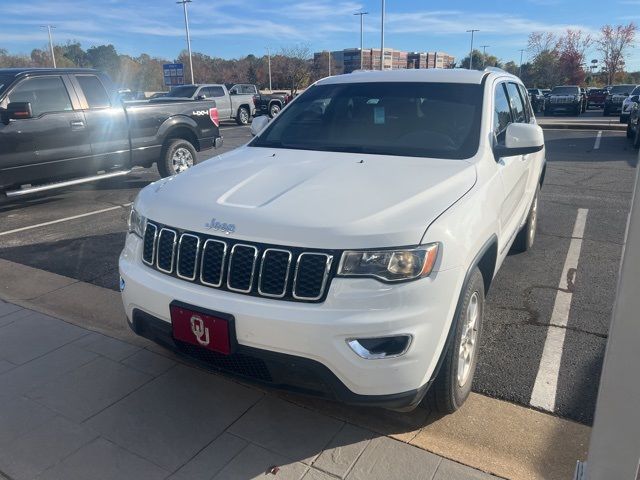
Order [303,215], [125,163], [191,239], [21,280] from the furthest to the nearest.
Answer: [125,163], [21,280], [191,239], [303,215]

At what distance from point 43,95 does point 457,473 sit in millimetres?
7156

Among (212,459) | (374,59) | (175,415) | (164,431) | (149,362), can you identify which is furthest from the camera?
(374,59)

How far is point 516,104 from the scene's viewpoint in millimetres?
4676

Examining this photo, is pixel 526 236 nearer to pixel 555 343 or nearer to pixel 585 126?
pixel 555 343

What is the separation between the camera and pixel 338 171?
3.00 metres

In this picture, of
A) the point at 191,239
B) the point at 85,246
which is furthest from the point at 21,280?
the point at 191,239

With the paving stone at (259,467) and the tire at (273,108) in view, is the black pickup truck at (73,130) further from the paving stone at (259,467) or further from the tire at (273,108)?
the tire at (273,108)

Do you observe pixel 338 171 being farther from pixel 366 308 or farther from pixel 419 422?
pixel 419 422

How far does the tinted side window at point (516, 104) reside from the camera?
4465 mm

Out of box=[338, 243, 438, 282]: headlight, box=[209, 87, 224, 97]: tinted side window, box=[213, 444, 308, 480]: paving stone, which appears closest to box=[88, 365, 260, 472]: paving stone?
box=[213, 444, 308, 480]: paving stone

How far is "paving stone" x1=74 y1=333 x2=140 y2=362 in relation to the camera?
348 centimetres

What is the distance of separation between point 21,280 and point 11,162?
2.61 meters

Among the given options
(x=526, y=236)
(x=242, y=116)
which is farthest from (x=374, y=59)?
(x=526, y=236)

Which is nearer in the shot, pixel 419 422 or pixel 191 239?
pixel 191 239
